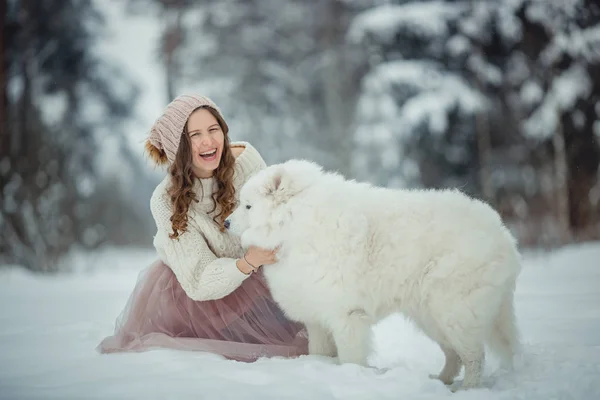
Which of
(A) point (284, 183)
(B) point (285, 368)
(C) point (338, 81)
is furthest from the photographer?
(C) point (338, 81)

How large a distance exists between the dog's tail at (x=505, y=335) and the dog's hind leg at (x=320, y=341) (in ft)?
3.48

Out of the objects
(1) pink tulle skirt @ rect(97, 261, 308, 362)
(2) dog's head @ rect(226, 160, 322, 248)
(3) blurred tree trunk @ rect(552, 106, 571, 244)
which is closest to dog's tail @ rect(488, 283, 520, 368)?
(1) pink tulle skirt @ rect(97, 261, 308, 362)

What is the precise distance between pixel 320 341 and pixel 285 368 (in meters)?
0.55

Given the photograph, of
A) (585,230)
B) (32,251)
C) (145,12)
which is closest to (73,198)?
(32,251)

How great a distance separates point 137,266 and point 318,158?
6.36m

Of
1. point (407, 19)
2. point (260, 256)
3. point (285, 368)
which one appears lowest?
point (285, 368)

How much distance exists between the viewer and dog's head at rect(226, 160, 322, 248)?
3.21 meters

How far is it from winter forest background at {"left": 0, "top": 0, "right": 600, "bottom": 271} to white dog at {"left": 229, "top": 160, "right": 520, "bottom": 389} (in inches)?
307

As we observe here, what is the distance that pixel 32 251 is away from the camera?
8.80 meters

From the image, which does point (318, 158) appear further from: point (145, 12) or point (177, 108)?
point (177, 108)

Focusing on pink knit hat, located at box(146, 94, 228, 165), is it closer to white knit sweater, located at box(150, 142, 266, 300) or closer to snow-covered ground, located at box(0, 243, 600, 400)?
white knit sweater, located at box(150, 142, 266, 300)

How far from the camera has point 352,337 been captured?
305 centimetres

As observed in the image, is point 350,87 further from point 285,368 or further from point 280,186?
point 285,368

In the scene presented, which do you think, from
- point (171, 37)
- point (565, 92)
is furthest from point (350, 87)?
point (565, 92)
